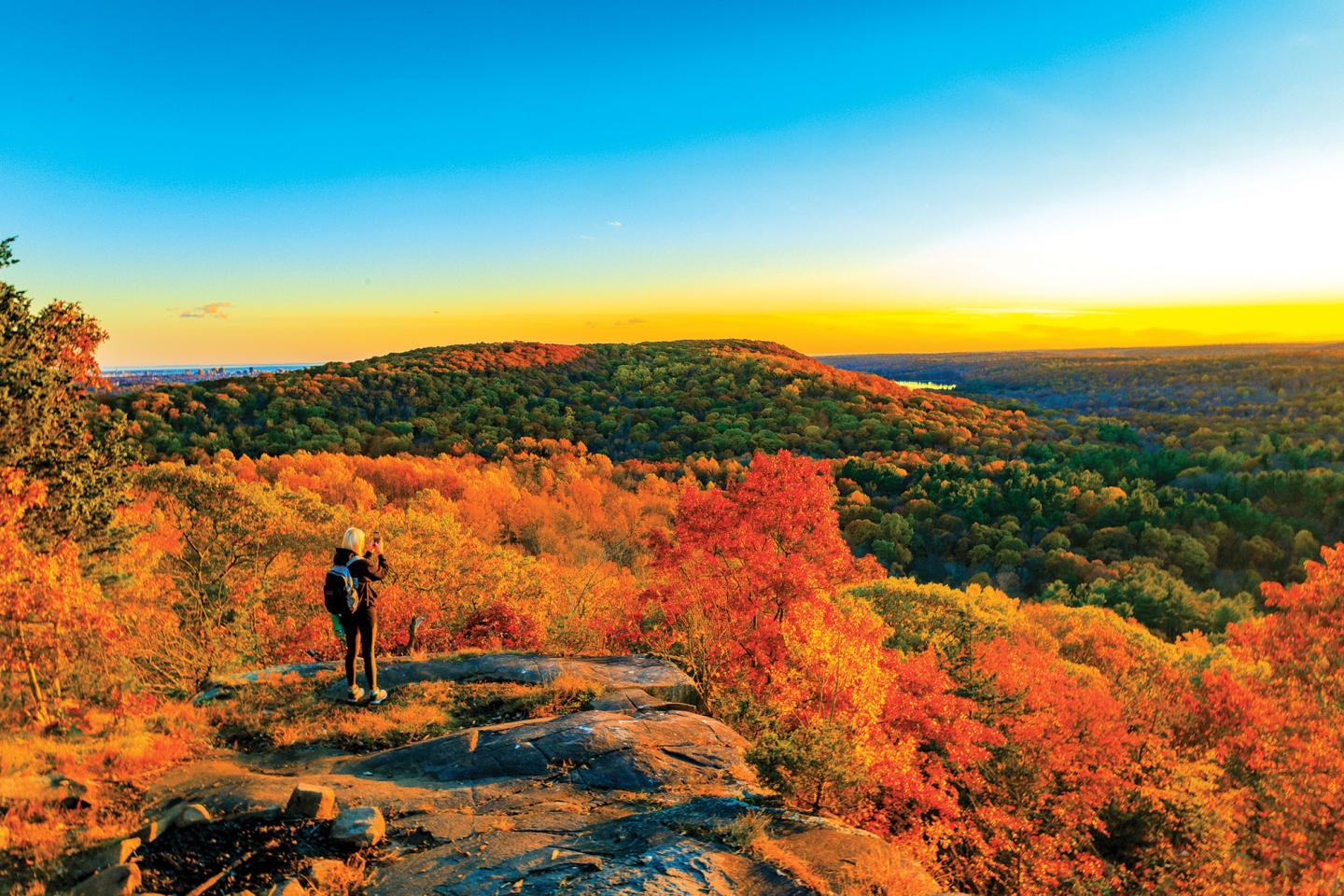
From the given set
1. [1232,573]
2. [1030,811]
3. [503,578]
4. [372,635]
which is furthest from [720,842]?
[1232,573]

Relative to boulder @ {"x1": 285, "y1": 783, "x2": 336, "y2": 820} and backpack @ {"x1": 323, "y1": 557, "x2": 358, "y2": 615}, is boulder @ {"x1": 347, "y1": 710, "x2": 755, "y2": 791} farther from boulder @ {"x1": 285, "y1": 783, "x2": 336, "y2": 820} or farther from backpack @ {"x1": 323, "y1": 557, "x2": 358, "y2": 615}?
backpack @ {"x1": 323, "y1": 557, "x2": 358, "y2": 615}

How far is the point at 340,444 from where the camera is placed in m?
83.6

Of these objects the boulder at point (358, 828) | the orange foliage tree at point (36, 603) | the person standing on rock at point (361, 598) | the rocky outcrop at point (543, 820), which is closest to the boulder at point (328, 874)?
the rocky outcrop at point (543, 820)

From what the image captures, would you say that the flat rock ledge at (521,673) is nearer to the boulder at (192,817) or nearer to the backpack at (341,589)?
the backpack at (341,589)

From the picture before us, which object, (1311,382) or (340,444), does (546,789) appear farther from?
(1311,382)


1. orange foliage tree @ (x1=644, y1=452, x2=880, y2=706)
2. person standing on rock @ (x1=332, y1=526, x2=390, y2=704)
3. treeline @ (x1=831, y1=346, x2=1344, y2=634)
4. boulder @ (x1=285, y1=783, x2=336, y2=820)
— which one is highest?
person standing on rock @ (x1=332, y1=526, x2=390, y2=704)

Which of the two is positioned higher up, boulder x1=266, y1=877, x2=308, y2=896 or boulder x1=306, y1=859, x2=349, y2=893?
boulder x1=266, y1=877, x2=308, y2=896

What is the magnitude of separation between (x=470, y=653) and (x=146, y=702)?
20.7ft

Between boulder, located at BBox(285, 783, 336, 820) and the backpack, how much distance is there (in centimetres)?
323

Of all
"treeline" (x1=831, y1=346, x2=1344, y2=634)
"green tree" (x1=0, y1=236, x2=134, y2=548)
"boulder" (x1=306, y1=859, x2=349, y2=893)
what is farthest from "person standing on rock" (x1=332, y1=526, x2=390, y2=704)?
"treeline" (x1=831, y1=346, x2=1344, y2=634)

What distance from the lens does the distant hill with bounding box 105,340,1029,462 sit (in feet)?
285

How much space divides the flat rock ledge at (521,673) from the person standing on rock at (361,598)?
61.5 inches

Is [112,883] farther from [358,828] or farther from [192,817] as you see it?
[358,828]

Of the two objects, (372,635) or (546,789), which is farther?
(372,635)
